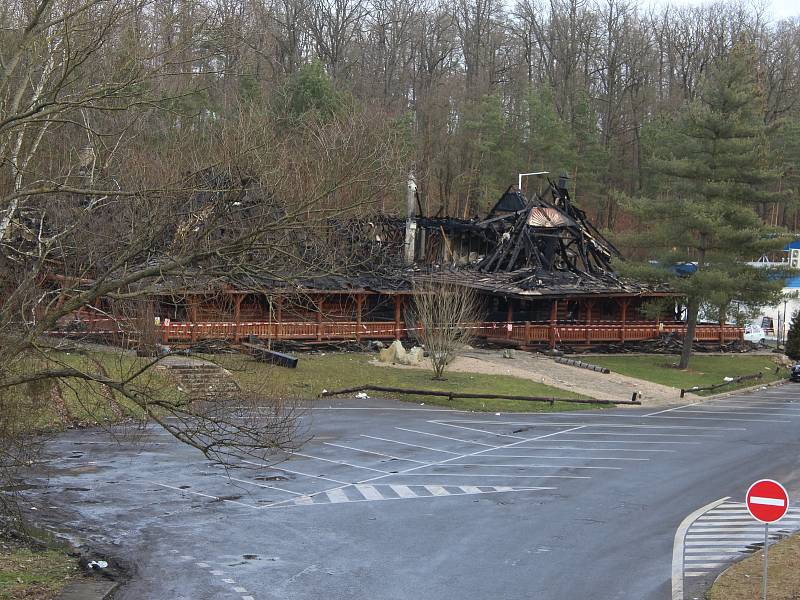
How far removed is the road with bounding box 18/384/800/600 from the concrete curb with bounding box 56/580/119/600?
310mm

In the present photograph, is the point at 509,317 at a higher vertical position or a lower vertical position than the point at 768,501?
higher

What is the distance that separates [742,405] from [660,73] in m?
64.1

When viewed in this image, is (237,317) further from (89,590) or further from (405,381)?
(89,590)

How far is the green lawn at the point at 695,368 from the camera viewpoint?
154 feet

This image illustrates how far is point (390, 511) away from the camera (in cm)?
2138

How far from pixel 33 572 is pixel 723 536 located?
43.0 feet

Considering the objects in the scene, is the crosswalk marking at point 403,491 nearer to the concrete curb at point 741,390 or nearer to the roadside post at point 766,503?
the roadside post at point 766,503

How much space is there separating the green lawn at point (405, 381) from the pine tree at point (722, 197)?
41.6 feet

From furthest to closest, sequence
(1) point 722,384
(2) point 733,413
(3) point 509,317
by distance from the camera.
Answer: (3) point 509,317 < (1) point 722,384 < (2) point 733,413

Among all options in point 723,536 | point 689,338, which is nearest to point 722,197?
point 689,338

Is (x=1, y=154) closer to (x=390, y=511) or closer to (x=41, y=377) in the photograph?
(x=41, y=377)

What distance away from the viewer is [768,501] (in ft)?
49.3

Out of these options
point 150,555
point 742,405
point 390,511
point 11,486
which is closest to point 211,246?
point 11,486

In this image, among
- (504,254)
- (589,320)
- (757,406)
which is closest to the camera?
(757,406)
